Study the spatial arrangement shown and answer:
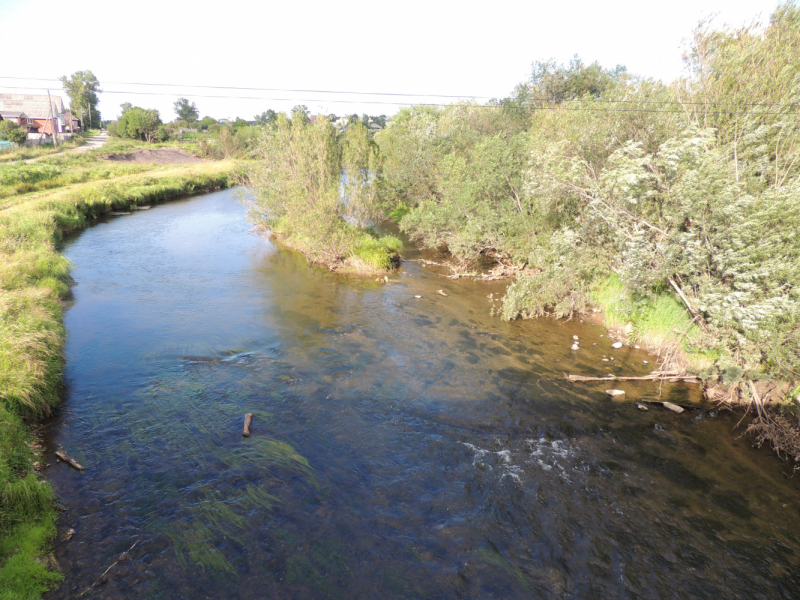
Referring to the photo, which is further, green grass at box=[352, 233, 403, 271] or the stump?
green grass at box=[352, 233, 403, 271]

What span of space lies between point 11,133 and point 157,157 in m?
18.5

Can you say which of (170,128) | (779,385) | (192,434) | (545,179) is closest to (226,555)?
(192,434)

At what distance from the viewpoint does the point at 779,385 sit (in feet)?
41.4

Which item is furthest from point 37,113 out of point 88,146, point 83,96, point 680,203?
point 680,203

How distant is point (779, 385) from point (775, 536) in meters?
5.34

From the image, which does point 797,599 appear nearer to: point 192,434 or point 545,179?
point 192,434

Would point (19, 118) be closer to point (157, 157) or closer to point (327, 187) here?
point (157, 157)

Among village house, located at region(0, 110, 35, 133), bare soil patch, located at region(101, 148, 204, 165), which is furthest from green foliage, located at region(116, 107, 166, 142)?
village house, located at region(0, 110, 35, 133)

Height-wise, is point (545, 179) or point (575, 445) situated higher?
point (545, 179)

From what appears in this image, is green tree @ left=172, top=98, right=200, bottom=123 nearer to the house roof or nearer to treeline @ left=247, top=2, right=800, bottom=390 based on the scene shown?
the house roof

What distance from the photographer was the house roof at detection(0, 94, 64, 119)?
278 ft

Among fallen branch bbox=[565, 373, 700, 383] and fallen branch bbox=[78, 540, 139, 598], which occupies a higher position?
fallen branch bbox=[565, 373, 700, 383]

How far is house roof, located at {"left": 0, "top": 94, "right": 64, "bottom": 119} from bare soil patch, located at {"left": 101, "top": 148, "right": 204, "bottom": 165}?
29.2m

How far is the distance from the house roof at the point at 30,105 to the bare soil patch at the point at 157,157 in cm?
2919
